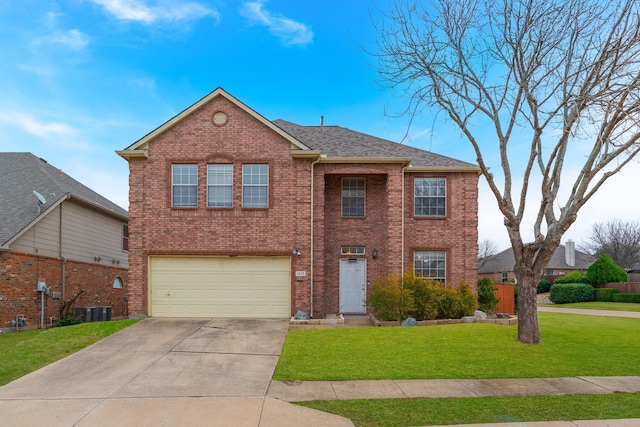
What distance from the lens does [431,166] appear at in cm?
1670

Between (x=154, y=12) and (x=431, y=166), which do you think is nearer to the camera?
(x=154, y=12)

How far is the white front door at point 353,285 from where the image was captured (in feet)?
53.7

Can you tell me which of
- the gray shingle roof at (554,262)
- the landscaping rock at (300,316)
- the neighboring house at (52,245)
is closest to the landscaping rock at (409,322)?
the landscaping rock at (300,316)

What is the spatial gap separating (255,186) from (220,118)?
2600 millimetres

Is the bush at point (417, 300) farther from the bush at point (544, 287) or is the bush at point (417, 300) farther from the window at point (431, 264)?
the bush at point (544, 287)

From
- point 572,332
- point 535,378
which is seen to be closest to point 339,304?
point 572,332

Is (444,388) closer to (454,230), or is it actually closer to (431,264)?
(431,264)

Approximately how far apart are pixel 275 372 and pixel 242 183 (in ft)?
26.1

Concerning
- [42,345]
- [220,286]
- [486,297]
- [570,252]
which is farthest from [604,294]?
[42,345]

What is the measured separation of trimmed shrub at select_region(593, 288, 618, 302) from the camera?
3127 centimetres

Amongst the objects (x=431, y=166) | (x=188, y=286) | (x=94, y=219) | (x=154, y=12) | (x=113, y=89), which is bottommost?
(x=188, y=286)

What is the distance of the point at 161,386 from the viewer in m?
7.86

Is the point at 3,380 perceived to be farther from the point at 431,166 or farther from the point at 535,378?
the point at 431,166

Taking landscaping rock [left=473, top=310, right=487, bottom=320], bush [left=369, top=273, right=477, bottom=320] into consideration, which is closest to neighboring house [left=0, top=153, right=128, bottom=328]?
bush [left=369, top=273, right=477, bottom=320]
